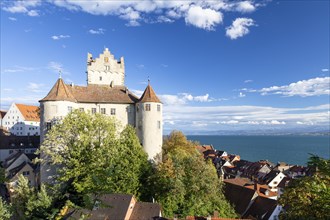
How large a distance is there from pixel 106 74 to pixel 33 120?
185 ft

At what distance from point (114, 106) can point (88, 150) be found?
29.4 feet

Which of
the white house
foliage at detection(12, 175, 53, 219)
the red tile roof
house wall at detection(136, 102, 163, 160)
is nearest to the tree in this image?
foliage at detection(12, 175, 53, 219)

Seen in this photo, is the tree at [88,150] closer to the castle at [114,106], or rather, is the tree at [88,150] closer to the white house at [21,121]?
the castle at [114,106]

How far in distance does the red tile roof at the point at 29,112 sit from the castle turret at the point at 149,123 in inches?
2504

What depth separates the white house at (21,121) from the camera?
8344cm

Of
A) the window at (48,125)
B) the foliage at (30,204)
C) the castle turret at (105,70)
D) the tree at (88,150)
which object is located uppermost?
the castle turret at (105,70)

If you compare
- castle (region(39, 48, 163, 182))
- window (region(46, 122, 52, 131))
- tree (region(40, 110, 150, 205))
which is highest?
castle (region(39, 48, 163, 182))

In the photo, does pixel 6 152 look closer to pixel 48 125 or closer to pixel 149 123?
pixel 48 125

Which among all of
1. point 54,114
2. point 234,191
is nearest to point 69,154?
point 54,114

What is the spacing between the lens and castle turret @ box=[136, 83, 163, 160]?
3606 cm

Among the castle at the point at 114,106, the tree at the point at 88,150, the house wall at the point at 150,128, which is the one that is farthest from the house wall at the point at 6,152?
the house wall at the point at 150,128

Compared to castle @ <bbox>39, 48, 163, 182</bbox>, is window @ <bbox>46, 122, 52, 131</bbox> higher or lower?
lower

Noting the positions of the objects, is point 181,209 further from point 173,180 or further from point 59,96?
point 59,96

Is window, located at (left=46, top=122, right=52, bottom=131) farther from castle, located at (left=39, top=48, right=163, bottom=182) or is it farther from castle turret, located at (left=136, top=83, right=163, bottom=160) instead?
castle turret, located at (left=136, top=83, right=163, bottom=160)
